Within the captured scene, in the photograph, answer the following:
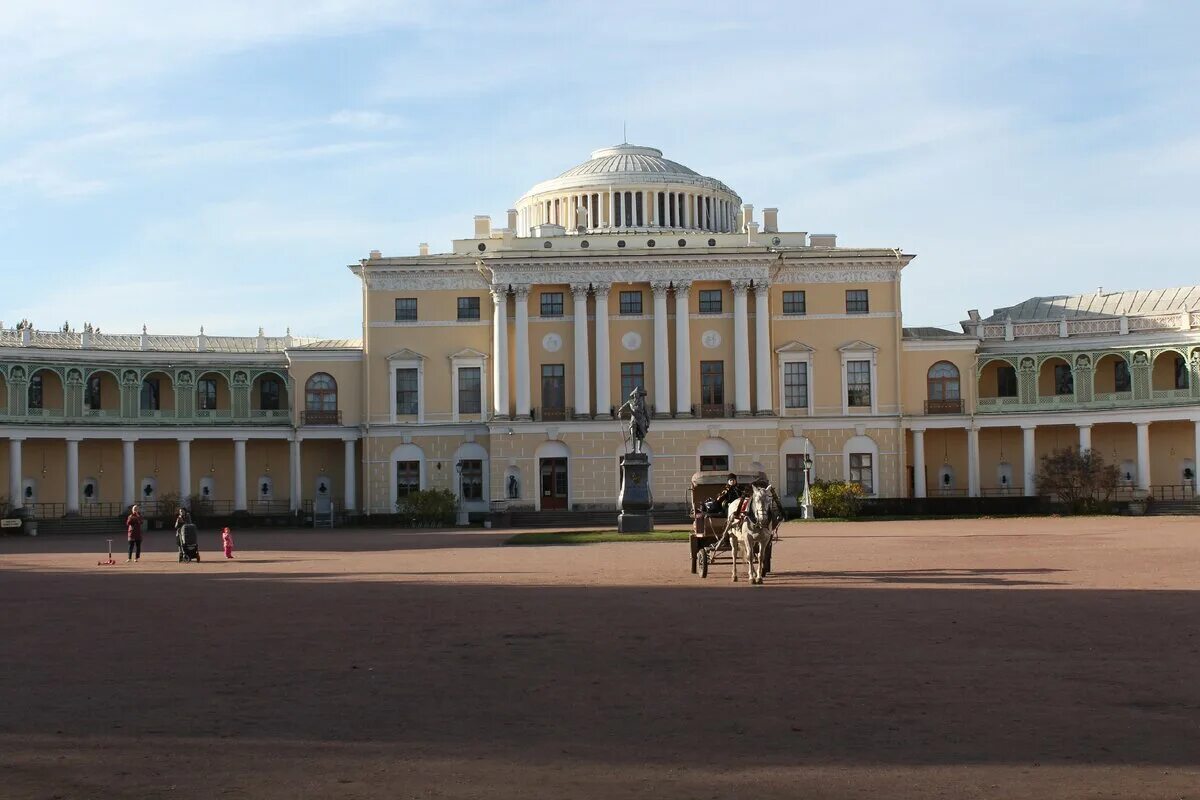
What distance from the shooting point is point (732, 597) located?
24609mm

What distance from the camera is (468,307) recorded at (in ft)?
242

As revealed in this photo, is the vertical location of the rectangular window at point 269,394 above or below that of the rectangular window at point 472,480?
above

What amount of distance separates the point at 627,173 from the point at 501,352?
16191 millimetres

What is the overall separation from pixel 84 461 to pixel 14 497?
5529 mm

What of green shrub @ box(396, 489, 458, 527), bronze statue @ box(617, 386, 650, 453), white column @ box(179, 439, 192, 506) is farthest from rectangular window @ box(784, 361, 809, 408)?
white column @ box(179, 439, 192, 506)

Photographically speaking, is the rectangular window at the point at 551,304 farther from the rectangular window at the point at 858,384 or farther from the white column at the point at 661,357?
the rectangular window at the point at 858,384

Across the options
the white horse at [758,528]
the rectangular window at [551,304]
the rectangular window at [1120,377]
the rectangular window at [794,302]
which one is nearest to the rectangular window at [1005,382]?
the rectangular window at [1120,377]

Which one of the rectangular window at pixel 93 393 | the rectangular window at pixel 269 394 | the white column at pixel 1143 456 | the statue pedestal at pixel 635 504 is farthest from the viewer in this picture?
the rectangular window at pixel 269 394

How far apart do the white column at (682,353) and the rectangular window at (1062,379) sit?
20334mm

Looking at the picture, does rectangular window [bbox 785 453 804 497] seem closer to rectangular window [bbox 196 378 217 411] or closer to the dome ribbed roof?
the dome ribbed roof

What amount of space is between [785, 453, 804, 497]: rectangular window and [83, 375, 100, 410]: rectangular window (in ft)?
119

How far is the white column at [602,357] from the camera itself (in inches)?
2813

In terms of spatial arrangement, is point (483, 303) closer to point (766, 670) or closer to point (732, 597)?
point (732, 597)

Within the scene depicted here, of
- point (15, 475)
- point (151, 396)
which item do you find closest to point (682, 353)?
point (151, 396)
